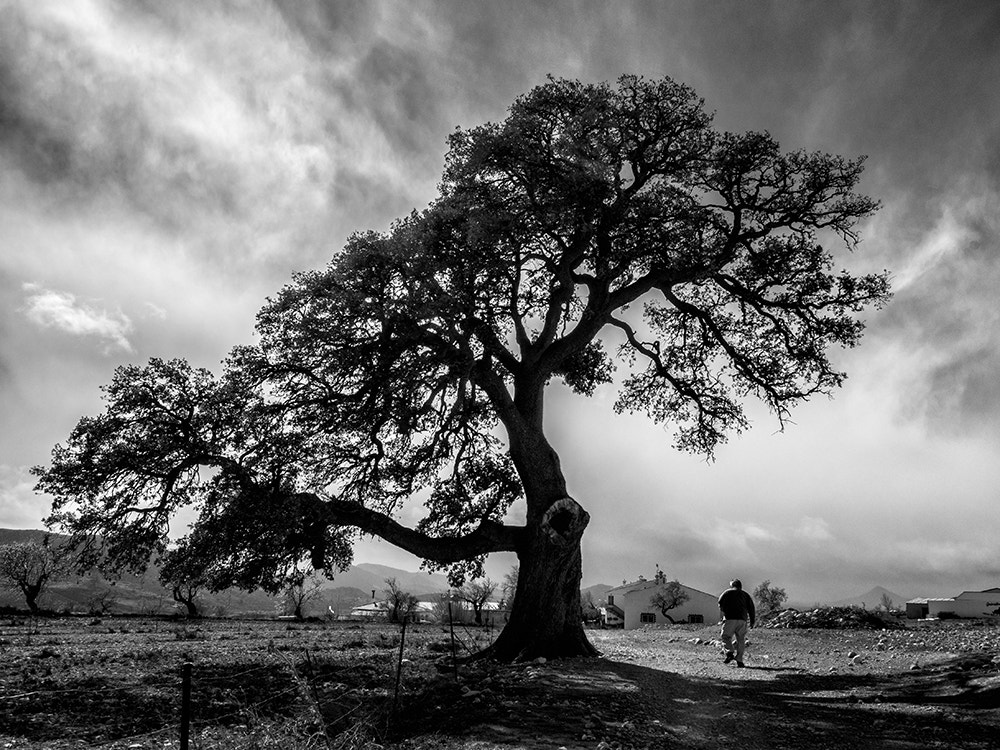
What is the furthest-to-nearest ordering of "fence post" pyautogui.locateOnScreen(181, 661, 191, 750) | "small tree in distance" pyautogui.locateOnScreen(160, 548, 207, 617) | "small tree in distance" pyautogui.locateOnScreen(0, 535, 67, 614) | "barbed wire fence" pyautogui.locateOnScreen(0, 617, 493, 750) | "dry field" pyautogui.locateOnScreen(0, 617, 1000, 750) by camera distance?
"small tree in distance" pyautogui.locateOnScreen(0, 535, 67, 614)
"small tree in distance" pyautogui.locateOnScreen(160, 548, 207, 617)
"dry field" pyautogui.locateOnScreen(0, 617, 1000, 750)
"barbed wire fence" pyautogui.locateOnScreen(0, 617, 493, 750)
"fence post" pyautogui.locateOnScreen(181, 661, 191, 750)

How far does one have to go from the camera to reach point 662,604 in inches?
3580

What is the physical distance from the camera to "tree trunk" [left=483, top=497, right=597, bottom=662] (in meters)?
15.6

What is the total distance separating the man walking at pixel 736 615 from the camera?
Answer: 1611cm

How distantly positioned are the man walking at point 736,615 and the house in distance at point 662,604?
250ft

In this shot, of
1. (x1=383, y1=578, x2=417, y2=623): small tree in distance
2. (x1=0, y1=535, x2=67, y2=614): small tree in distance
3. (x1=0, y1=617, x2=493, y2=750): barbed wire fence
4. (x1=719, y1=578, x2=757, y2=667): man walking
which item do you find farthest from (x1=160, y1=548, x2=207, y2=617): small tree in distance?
(x1=0, y1=535, x2=67, y2=614): small tree in distance

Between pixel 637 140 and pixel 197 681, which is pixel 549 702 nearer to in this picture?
pixel 197 681

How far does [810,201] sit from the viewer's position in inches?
688

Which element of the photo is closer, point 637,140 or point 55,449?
point 55,449

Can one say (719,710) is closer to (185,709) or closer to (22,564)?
(185,709)

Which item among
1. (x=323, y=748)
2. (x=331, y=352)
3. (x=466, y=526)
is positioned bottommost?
(x=323, y=748)

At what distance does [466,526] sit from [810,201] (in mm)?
12560

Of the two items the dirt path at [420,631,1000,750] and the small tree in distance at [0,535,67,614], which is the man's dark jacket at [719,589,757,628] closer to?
the dirt path at [420,631,1000,750]

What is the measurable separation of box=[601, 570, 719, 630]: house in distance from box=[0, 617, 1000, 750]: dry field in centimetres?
7844

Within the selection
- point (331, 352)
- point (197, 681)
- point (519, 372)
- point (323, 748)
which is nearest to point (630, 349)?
point (519, 372)
